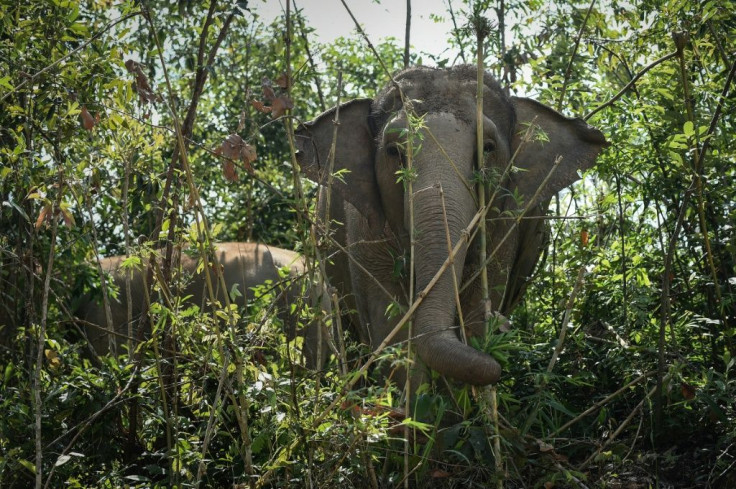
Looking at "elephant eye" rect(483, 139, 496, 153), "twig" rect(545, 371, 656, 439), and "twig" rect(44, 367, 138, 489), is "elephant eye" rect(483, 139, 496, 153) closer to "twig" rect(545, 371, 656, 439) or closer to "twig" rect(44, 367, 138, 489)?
"twig" rect(545, 371, 656, 439)

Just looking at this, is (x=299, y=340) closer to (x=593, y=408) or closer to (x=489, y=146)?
(x=593, y=408)

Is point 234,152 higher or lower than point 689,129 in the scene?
lower

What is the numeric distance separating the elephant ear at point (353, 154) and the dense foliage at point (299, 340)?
0.60 metres

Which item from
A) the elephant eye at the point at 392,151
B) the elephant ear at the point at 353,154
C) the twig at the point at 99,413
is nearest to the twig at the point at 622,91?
the elephant eye at the point at 392,151

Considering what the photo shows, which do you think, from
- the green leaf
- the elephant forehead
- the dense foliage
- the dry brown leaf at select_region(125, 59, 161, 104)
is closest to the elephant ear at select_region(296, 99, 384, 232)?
the elephant forehead

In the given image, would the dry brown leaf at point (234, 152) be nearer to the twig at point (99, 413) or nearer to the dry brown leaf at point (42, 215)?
the dry brown leaf at point (42, 215)

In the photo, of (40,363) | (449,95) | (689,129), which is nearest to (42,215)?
(40,363)

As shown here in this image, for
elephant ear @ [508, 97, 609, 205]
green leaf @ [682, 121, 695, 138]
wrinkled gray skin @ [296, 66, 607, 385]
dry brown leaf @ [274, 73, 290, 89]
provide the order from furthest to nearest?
elephant ear @ [508, 97, 609, 205]
wrinkled gray skin @ [296, 66, 607, 385]
green leaf @ [682, 121, 695, 138]
dry brown leaf @ [274, 73, 290, 89]

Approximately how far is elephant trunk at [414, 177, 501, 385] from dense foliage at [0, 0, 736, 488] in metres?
0.15

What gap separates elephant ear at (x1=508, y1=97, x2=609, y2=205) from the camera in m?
5.77

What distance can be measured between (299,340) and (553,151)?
2.16m

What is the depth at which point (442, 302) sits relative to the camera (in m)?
4.49

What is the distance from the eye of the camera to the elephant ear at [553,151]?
577cm

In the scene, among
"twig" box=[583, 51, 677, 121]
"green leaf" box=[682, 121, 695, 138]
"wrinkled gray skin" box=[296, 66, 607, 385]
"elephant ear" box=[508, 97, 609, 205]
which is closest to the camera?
"green leaf" box=[682, 121, 695, 138]
